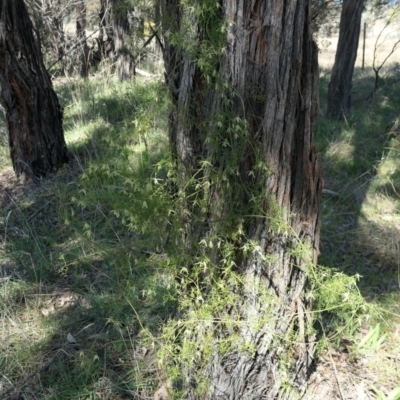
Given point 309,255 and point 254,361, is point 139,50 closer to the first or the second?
point 309,255

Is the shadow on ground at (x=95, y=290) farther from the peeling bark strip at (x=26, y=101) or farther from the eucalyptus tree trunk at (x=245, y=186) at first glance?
the peeling bark strip at (x=26, y=101)

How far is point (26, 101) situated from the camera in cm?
480

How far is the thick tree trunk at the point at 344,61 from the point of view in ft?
25.3

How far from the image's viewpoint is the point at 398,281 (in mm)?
3402

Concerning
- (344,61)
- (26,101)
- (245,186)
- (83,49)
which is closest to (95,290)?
(245,186)

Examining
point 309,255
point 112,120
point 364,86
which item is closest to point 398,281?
point 309,255

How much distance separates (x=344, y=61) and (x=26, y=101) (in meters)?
5.65

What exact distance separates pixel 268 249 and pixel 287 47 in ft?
3.02

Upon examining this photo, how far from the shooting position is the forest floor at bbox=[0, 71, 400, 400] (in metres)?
2.14

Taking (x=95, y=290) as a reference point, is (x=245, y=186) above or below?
above

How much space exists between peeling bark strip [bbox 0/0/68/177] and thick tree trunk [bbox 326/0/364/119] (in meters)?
5.00

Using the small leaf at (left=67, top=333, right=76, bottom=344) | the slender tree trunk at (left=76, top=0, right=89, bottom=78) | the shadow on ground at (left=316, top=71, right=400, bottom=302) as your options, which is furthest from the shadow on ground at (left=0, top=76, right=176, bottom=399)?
the slender tree trunk at (left=76, top=0, right=89, bottom=78)

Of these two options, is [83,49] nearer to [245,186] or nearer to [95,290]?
[95,290]

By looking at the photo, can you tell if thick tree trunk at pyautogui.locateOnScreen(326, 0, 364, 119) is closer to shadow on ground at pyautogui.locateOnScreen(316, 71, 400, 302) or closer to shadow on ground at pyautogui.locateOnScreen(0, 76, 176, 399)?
shadow on ground at pyautogui.locateOnScreen(316, 71, 400, 302)
